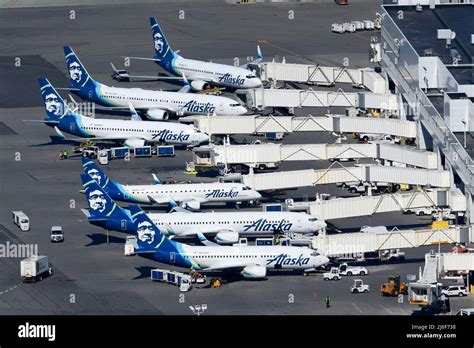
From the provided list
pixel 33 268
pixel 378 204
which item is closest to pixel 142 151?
pixel 378 204

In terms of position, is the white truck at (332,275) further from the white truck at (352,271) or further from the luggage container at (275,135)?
the luggage container at (275,135)

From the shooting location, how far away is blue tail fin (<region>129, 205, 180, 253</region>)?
4272 inches

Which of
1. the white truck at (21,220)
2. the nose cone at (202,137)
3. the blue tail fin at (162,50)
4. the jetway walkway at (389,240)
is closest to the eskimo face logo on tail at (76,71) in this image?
the blue tail fin at (162,50)

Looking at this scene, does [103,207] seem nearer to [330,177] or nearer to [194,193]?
[194,193]

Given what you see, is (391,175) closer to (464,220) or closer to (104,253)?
(464,220)

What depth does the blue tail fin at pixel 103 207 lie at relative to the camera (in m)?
117

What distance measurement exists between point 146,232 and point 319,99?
197 feet

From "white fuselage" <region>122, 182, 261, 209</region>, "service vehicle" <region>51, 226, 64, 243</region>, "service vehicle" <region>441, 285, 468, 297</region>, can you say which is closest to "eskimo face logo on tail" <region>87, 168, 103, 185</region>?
"white fuselage" <region>122, 182, 261, 209</region>

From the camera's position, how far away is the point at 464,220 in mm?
121875

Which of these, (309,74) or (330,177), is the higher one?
(309,74)

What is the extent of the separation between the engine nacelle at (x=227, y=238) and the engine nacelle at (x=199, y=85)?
212 ft

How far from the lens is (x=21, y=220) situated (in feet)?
402

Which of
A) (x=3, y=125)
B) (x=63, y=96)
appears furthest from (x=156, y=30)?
(x=3, y=125)

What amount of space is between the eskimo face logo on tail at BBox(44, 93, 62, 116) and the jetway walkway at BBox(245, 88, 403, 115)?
90.2 ft
